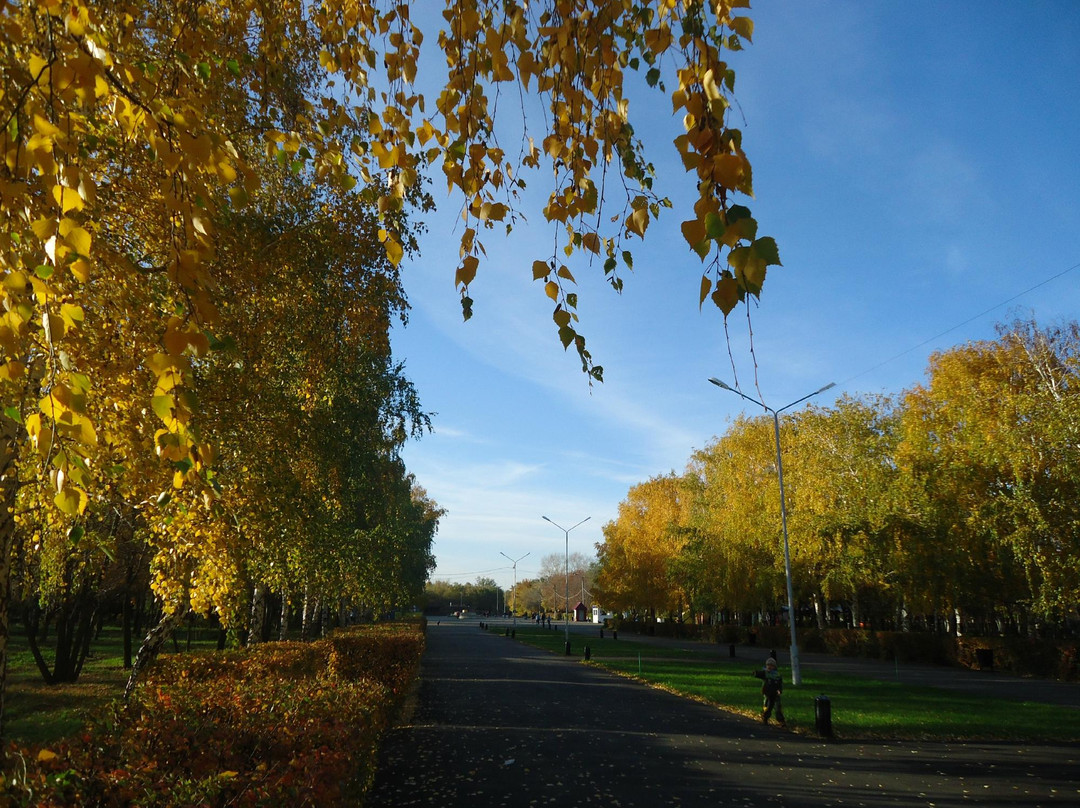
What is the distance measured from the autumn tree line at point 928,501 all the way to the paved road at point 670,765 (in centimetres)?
1241

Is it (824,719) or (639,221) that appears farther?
(824,719)

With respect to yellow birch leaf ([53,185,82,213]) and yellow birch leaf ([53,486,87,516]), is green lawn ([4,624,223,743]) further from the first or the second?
yellow birch leaf ([53,185,82,213])

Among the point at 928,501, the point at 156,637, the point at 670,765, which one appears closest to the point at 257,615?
the point at 156,637

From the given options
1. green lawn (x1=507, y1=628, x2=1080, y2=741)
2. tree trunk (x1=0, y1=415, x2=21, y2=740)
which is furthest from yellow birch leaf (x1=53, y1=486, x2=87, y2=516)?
green lawn (x1=507, y1=628, x2=1080, y2=741)

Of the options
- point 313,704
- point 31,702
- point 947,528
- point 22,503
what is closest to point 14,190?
point 313,704

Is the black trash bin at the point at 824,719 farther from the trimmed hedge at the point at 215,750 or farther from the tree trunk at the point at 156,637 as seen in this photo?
the tree trunk at the point at 156,637

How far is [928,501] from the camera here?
25.0 metres

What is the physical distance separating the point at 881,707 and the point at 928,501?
38.0 ft

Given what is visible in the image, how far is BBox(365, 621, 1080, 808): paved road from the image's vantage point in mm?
8352

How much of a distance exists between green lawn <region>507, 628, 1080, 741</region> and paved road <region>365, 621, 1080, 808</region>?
944mm

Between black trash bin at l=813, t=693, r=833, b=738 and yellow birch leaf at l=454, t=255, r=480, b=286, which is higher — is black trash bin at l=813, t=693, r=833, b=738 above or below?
below

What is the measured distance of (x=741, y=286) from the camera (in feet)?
5.04

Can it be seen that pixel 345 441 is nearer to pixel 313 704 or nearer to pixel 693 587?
pixel 313 704

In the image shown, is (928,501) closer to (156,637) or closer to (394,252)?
(156,637)
